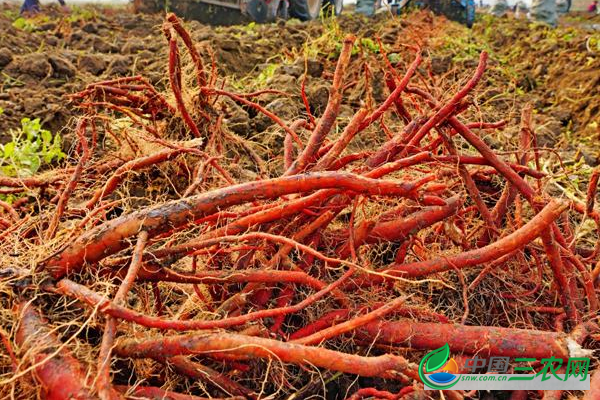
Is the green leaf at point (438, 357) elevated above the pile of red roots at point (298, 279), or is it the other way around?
the pile of red roots at point (298, 279)

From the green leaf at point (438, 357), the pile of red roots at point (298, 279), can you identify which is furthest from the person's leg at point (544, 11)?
the green leaf at point (438, 357)

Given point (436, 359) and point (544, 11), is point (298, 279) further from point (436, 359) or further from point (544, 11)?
point (544, 11)

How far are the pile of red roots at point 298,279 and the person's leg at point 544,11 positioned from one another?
12.3 metres

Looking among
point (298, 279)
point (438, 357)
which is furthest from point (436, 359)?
point (298, 279)

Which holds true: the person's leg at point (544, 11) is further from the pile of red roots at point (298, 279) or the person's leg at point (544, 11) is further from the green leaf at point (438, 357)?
the green leaf at point (438, 357)

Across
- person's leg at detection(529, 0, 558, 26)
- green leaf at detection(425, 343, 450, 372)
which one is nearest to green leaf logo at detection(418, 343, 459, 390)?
green leaf at detection(425, 343, 450, 372)

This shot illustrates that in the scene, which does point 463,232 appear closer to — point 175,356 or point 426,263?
point 426,263

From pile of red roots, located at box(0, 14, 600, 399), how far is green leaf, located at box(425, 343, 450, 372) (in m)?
0.02

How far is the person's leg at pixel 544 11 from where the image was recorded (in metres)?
13.0

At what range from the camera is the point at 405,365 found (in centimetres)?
141

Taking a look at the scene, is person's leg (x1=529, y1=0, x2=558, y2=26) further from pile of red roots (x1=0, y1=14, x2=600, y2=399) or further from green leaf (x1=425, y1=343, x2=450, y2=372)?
green leaf (x1=425, y1=343, x2=450, y2=372)

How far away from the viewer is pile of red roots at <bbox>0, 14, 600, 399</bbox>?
1.47 metres

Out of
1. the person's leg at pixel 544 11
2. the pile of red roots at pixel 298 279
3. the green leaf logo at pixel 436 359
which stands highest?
the person's leg at pixel 544 11

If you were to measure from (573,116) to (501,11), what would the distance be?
16063 millimetres
